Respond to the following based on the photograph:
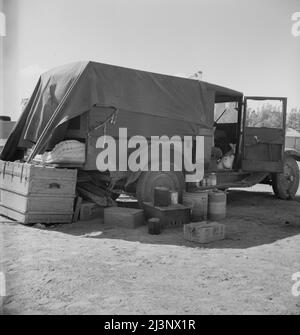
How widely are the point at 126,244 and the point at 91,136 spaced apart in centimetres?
197

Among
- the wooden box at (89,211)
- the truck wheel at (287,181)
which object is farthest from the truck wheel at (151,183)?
the truck wheel at (287,181)

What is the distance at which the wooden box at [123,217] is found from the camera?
6.20 meters

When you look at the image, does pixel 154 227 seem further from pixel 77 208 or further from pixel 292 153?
pixel 292 153

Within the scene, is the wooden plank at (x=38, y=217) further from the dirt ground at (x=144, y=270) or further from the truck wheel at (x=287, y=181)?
the truck wheel at (x=287, y=181)

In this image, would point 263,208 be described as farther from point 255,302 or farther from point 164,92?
point 255,302

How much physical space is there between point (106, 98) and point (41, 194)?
5.92 feet

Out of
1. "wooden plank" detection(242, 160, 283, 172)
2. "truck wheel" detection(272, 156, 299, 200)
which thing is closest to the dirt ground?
"wooden plank" detection(242, 160, 283, 172)

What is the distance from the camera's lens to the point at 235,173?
8.88m

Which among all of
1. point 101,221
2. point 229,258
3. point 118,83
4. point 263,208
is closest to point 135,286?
point 229,258

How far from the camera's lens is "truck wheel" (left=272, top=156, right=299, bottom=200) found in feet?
31.8

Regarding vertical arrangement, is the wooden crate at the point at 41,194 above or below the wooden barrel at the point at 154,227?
above

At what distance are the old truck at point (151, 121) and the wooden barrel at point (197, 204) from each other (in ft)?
2.27

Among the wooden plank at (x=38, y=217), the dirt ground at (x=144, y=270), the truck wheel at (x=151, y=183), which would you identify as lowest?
the dirt ground at (x=144, y=270)

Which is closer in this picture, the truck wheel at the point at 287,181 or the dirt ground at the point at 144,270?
the dirt ground at the point at 144,270
